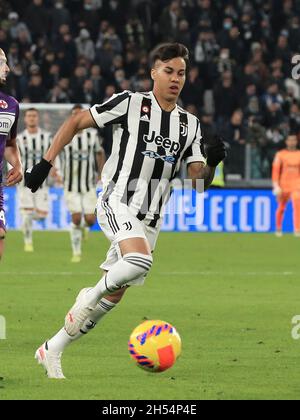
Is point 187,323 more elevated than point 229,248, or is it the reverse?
point 187,323

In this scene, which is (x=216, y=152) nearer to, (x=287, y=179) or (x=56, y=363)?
(x=56, y=363)

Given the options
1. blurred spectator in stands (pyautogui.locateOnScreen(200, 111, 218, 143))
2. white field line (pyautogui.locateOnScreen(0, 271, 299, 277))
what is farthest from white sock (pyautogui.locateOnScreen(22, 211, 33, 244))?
blurred spectator in stands (pyautogui.locateOnScreen(200, 111, 218, 143))

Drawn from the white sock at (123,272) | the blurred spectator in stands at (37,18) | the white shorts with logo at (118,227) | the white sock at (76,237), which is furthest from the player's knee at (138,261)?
the blurred spectator in stands at (37,18)

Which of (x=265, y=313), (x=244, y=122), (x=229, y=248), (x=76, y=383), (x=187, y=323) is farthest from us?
(x=244, y=122)

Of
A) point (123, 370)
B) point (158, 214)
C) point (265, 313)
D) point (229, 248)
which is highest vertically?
point (158, 214)

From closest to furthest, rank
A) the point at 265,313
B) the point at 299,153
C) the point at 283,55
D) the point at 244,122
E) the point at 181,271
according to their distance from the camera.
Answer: the point at 265,313 → the point at 181,271 → the point at 299,153 → the point at 244,122 → the point at 283,55

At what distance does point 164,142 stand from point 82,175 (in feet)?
37.0

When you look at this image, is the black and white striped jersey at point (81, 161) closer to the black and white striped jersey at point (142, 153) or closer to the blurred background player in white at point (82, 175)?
the blurred background player in white at point (82, 175)

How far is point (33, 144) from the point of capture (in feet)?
69.3

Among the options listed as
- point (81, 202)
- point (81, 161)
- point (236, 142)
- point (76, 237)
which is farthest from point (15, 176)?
point (236, 142)

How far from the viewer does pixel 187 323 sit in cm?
1085

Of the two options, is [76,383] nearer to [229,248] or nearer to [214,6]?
[229,248]

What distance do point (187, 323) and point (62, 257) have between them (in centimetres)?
799

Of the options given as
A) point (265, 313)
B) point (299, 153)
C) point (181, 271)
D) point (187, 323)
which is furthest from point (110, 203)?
point (299, 153)
